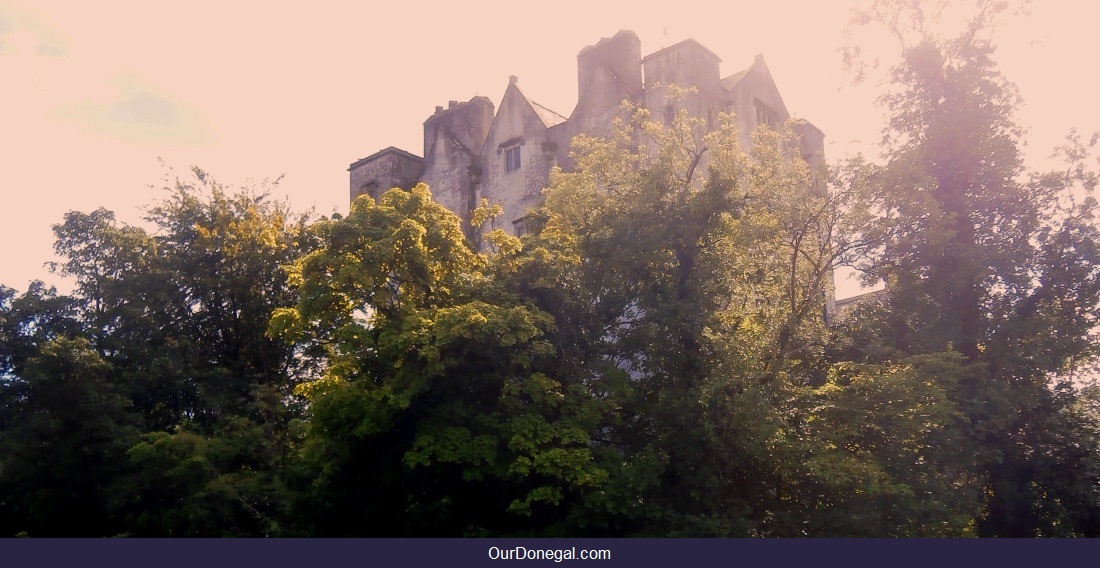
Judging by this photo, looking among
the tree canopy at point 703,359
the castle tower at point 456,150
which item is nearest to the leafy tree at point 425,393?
the tree canopy at point 703,359

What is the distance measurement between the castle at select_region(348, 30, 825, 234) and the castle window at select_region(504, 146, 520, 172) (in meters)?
0.04

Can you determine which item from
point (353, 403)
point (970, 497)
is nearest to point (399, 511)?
point (353, 403)

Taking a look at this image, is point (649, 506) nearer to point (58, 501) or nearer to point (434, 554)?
point (434, 554)

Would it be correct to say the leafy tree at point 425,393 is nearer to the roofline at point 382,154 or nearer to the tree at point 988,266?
the tree at point 988,266

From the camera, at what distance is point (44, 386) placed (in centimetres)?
2691

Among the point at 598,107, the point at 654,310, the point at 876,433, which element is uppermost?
the point at 598,107

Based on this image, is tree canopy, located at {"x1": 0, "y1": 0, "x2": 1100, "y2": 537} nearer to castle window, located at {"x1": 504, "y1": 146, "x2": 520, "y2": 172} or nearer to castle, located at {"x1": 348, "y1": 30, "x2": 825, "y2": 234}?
castle, located at {"x1": 348, "y1": 30, "x2": 825, "y2": 234}

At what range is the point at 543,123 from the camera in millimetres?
34344

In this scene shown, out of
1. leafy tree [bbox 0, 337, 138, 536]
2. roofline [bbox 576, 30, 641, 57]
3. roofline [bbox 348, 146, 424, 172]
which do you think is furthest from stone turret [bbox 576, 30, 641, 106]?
leafy tree [bbox 0, 337, 138, 536]

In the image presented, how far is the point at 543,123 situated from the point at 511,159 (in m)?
2.04

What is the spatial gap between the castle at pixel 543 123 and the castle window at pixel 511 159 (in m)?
0.04

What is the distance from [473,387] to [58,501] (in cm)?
1552

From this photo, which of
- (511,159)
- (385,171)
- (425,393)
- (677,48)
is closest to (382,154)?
(385,171)

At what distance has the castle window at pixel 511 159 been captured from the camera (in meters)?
35.0
